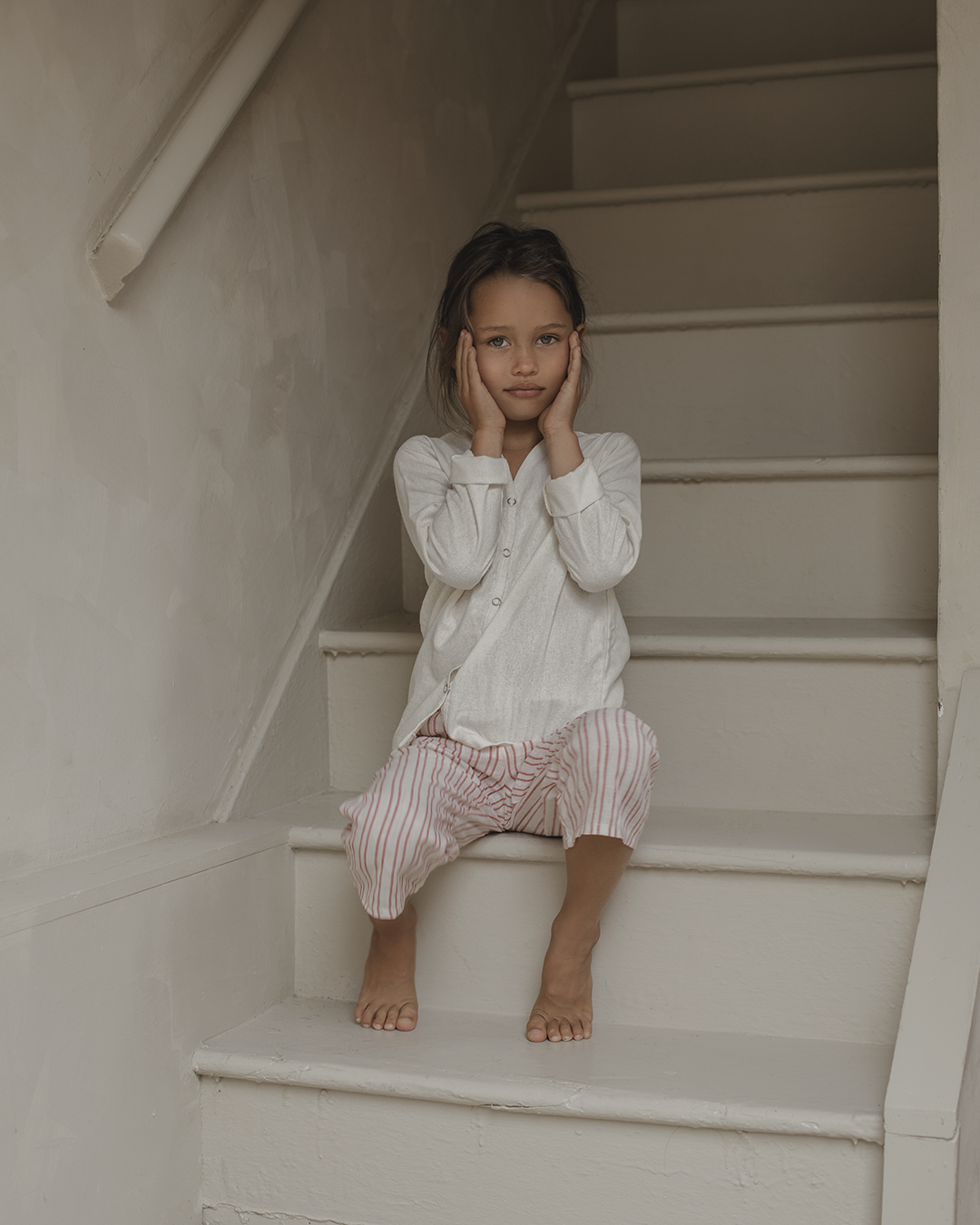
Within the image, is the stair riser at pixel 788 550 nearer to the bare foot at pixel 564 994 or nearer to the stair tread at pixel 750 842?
the stair tread at pixel 750 842

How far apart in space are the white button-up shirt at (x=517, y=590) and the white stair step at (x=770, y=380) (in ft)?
1.87

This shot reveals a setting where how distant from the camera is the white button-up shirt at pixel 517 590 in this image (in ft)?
4.66

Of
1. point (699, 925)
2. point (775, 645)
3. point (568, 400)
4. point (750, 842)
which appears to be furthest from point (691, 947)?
point (568, 400)

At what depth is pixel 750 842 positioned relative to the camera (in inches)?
52.5

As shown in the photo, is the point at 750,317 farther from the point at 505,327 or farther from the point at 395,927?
the point at 395,927

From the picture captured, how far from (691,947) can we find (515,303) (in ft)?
2.47

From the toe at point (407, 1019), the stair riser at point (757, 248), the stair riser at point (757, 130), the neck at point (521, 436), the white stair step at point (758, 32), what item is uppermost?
the white stair step at point (758, 32)

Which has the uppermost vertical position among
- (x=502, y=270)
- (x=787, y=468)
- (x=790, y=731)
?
(x=502, y=270)

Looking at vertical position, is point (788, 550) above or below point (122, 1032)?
above

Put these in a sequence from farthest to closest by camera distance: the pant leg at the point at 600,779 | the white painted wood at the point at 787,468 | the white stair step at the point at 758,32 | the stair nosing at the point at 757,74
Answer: the white stair step at the point at 758,32 < the stair nosing at the point at 757,74 < the white painted wood at the point at 787,468 < the pant leg at the point at 600,779

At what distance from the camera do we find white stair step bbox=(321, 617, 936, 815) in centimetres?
147

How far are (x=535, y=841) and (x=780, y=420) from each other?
0.95m

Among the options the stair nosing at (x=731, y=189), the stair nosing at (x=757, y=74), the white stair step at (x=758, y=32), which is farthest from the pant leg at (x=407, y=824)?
the white stair step at (x=758, y=32)

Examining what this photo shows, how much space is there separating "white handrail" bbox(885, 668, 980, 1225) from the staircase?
4 centimetres
